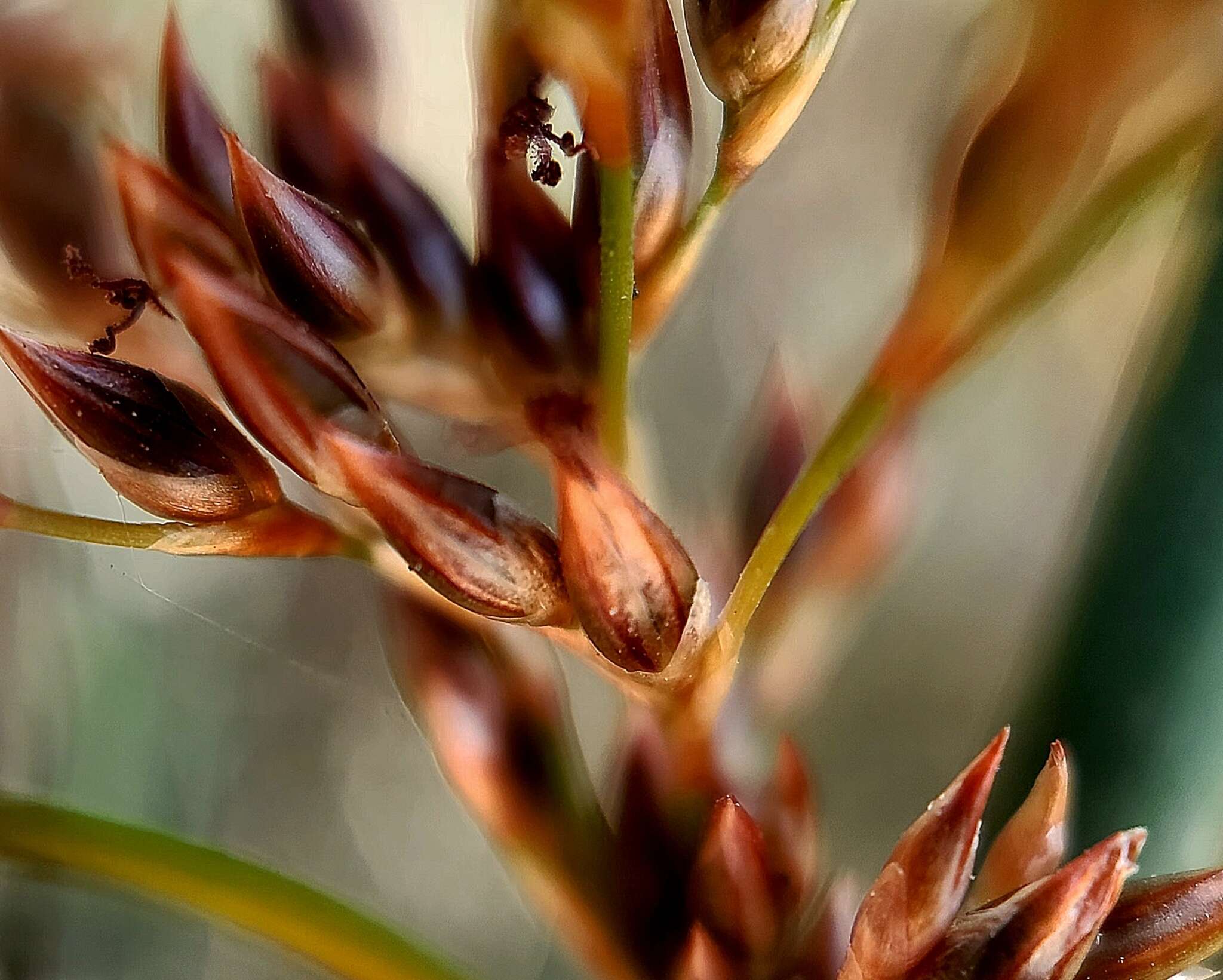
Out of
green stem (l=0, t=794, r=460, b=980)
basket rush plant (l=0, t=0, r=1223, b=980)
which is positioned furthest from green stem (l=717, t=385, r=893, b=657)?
green stem (l=0, t=794, r=460, b=980)

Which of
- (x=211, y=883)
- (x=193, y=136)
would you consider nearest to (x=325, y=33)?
(x=193, y=136)

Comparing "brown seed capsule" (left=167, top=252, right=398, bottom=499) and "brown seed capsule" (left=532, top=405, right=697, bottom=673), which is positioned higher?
"brown seed capsule" (left=167, top=252, right=398, bottom=499)

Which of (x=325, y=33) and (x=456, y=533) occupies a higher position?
(x=325, y=33)

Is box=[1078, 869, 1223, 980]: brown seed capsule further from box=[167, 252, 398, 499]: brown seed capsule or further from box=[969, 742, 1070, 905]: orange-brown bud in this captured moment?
box=[167, 252, 398, 499]: brown seed capsule

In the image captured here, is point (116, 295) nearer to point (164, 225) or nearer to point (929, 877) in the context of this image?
point (164, 225)

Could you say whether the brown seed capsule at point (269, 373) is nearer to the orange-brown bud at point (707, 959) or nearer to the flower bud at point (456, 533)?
the flower bud at point (456, 533)
